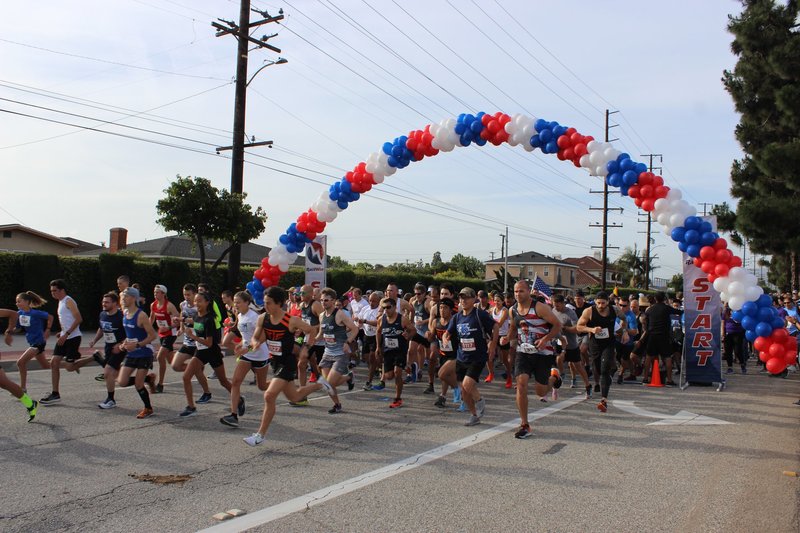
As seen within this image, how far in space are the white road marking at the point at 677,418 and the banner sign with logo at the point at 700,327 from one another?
342cm

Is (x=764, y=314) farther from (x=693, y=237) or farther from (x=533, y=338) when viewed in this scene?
(x=533, y=338)

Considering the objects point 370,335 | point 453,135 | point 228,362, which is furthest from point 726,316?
point 228,362

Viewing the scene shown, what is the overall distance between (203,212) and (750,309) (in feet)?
44.6

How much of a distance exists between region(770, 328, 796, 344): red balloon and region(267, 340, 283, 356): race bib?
6627 mm

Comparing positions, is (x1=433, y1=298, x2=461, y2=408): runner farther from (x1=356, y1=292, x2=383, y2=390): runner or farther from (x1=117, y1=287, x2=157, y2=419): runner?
(x1=117, y1=287, x2=157, y2=419): runner

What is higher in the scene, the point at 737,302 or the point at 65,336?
the point at 737,302

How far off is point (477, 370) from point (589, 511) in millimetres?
3396

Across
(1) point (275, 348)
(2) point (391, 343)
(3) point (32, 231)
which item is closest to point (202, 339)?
(1) point (275, 348)

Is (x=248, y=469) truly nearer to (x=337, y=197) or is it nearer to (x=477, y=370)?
(x=477, y=370)

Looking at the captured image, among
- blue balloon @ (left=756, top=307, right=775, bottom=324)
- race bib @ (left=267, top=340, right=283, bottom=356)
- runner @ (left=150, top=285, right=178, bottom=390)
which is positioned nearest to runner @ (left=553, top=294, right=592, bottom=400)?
blue balloon @ (left=756, top=307, right=775, bottom=324)

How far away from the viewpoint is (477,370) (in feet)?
27.0

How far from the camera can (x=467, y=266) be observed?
268 ft

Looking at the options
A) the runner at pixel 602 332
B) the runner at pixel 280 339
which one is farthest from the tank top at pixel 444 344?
the runner at pixel 280 339

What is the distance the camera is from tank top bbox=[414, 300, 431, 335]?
12656 millimetres
